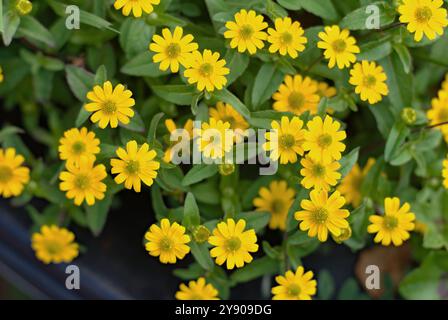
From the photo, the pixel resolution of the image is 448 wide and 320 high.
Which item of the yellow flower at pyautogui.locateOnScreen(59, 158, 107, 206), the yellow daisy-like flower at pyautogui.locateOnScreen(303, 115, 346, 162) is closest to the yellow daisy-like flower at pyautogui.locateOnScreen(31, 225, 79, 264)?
the yellow flower at pyautogui.locateOnScreen(59, 158, 107, 206)

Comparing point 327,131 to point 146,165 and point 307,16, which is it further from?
point 307,16

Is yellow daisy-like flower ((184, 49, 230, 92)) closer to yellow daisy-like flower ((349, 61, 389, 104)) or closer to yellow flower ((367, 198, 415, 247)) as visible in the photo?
yellow daisy-like flower ((349, 61, 389, 104))

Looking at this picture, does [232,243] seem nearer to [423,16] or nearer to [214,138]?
[214,138]

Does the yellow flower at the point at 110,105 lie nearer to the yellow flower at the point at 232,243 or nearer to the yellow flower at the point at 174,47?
the yellow flower at the point at 174,47

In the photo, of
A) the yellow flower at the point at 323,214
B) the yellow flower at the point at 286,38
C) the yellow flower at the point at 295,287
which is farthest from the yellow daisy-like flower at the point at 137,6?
the yellow flower at the point at 295,287

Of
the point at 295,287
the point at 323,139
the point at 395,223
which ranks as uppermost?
the point at 323,139

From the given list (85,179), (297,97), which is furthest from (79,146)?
(297,97)
